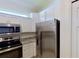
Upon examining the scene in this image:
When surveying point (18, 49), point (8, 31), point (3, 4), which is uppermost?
point (3, 4)

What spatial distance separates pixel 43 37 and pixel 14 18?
1.18 m

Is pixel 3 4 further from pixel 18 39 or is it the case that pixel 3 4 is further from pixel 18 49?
pixel 18 49

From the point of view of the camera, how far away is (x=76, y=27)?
1.63 meters

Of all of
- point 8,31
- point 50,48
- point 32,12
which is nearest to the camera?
point 50,48

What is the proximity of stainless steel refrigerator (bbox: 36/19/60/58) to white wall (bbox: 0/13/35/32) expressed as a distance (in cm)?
99

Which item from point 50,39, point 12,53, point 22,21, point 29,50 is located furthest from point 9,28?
point 50,39

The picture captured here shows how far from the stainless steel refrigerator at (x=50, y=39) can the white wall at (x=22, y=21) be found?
38.8 inches

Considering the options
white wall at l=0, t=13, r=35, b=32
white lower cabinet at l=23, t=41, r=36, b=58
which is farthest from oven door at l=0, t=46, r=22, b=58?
white wall at l=0, t=13, r=35, b=32

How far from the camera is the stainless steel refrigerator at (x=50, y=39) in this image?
196 cm

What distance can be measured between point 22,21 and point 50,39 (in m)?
1.50

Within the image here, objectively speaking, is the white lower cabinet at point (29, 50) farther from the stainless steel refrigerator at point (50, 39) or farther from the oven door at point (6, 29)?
the stainless steel refrigerator at point (50, 39)

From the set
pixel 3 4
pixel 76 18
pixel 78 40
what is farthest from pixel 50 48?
pixel 3 4

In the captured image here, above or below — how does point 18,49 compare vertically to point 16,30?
below

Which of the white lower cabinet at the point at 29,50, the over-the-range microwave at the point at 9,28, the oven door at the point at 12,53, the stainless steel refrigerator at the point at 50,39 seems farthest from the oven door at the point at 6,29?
the stainless steel refrigerator at the point at 50,39
